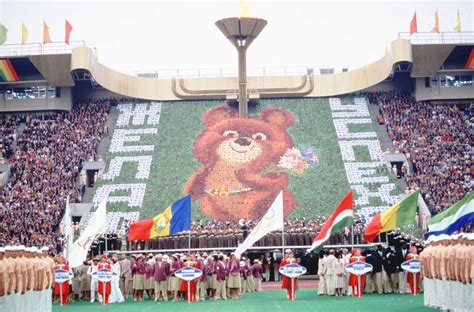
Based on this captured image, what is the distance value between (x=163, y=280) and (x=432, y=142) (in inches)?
1272

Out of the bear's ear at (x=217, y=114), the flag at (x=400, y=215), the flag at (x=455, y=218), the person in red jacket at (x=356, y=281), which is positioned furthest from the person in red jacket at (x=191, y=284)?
the bear's ear at (x=217, y=114)

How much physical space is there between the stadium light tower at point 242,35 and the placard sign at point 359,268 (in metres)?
32.6

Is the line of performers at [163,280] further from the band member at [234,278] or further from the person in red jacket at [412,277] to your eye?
the person in red jacket at [412,277]

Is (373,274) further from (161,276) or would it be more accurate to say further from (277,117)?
(277,117)

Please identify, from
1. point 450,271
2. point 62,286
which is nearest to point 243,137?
point 62,286

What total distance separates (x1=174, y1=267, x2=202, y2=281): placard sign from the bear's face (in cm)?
2873

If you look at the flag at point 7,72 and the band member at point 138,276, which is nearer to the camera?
the band member at point 138,276

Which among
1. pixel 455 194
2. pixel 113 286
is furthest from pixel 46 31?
pixel 113 286

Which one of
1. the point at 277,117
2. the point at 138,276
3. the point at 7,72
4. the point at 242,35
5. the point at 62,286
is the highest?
the point at 242,35

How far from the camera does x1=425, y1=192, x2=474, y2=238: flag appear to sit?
28.1 m

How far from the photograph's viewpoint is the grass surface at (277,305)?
3039 centimetres

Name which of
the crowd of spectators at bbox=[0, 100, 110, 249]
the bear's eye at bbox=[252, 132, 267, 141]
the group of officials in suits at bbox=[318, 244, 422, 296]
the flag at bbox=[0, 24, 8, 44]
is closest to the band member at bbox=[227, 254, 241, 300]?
the group of officials in suits at bbox=[318, 244, 422, 296]

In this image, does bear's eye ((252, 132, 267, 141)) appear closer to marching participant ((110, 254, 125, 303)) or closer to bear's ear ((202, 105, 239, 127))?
bear's ear ((202, 105, 239, 127))

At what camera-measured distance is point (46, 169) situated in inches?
2477
